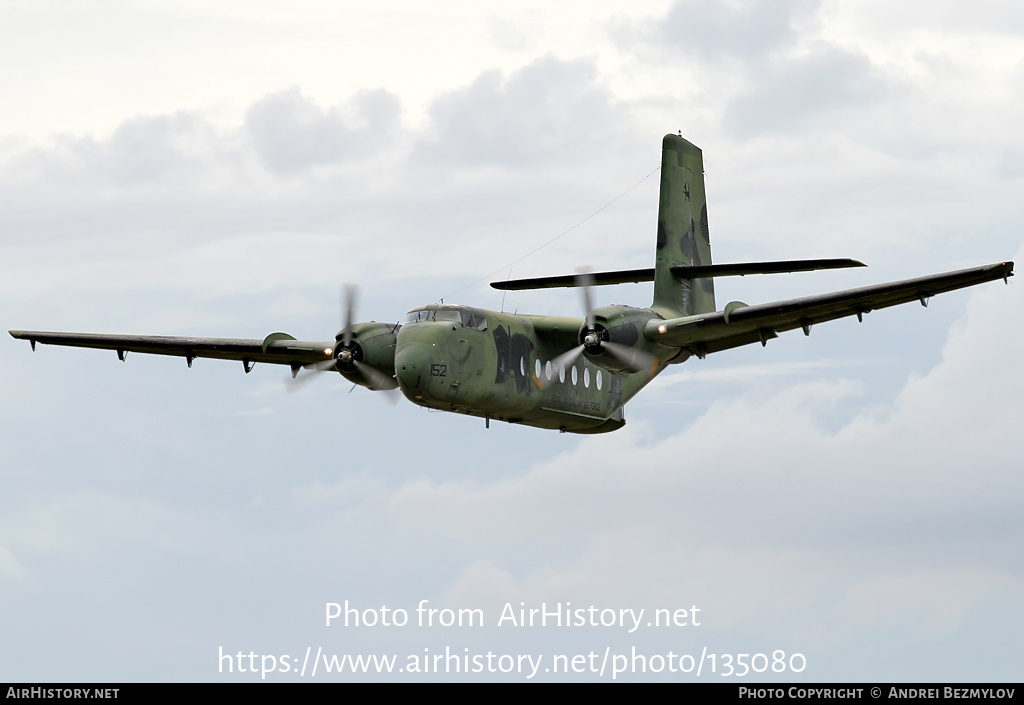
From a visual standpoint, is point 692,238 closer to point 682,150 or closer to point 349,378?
point 682,150

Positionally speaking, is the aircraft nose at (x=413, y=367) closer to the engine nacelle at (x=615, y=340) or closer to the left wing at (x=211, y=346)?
the engine nacelle at (x=615, y=340)

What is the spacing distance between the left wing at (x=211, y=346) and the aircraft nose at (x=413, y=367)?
466 cm

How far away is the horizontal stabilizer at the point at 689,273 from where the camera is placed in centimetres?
2845

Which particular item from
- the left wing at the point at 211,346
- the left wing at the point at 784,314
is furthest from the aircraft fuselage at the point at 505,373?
the left wing at the point at 211,346

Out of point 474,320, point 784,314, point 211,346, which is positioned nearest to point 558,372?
point 474,320

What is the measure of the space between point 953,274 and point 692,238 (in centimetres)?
1025

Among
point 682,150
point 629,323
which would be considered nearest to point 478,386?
point 629,323

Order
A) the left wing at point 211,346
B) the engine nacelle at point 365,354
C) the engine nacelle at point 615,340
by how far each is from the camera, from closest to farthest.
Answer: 1. the engine nacelle at point 615,340
2. the engine nacelle at point 365,354
3. the left wing at point 211,346

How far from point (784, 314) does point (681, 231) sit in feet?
24.9

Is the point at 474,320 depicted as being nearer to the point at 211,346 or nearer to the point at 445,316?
the point at 445,316

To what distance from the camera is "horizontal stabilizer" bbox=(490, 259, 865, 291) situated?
28453 millimetres

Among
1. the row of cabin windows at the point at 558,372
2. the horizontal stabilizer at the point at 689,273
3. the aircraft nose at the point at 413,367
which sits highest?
the horizontal stabilizer at the point at 689,273
